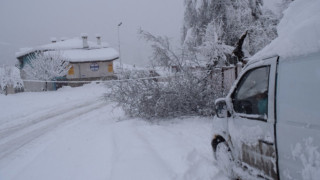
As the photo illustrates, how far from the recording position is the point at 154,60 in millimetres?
9117

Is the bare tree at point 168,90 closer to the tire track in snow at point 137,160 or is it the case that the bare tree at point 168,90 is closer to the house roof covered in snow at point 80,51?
the tire track in snow at point 137,160

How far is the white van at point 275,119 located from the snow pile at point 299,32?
8 centimetres

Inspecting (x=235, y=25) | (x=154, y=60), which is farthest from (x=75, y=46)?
(x=154, y=60)

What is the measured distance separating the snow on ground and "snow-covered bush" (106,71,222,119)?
0.38 m

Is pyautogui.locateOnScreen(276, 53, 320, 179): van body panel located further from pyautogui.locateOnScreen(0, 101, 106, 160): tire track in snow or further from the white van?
pyautogui.locateOnScreen(0, 101, 106, 160): tire track in snow

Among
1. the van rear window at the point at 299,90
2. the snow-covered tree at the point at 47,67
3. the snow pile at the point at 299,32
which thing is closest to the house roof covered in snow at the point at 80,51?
the snow-covered tree at the point at 47,67

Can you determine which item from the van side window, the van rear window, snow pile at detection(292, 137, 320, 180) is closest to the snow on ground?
the van side window

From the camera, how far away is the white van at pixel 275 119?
2.35 meters

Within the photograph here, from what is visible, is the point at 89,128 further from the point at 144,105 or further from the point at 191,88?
the point at 191,88

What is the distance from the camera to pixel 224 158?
4020 millimetres

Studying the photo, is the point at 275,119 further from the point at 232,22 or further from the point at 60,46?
the point at 60,46

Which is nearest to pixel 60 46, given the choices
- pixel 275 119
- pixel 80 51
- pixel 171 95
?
pixel 80 51

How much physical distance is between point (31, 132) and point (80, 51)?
1139 inches

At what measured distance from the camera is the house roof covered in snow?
33.5 metres
